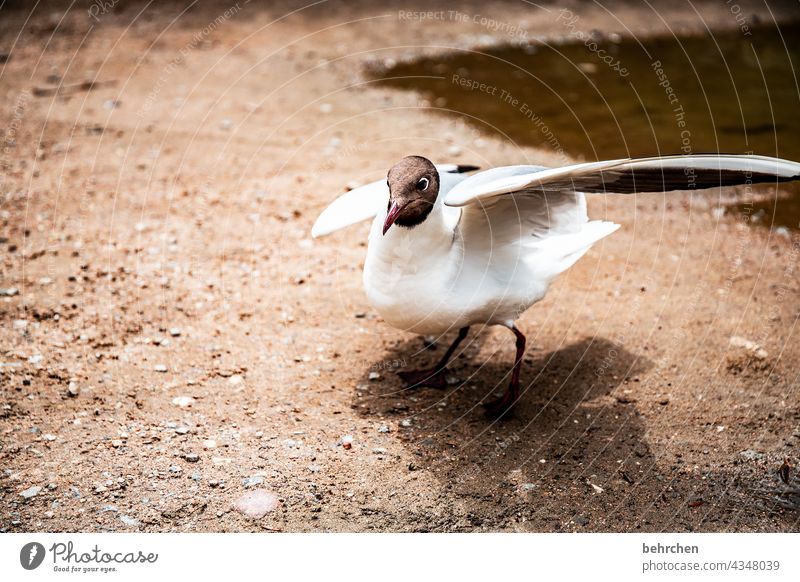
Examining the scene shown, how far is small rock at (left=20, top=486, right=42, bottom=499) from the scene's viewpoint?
361 centimetres

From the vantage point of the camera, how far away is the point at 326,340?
5.00 metres

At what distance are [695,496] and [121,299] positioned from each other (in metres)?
3.76

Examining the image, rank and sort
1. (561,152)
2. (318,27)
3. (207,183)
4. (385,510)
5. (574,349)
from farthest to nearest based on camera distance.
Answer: (318,27) → (561,152) → (207,183) → (574,349) → (385,510)

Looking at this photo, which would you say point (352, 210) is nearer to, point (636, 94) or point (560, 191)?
point (560, 191)

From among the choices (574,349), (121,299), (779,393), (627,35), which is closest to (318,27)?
(627,35)

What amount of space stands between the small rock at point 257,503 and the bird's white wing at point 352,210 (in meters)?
1.52

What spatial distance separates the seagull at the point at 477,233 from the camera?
11.8ft

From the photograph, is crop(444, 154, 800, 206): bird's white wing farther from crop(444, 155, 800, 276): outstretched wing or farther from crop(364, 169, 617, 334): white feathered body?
crop(364, 169, 617, 334): white feathered body

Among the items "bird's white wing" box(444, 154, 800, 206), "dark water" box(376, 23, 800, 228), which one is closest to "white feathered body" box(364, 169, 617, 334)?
"bird's white wing" box(444, 154, 800, 206)

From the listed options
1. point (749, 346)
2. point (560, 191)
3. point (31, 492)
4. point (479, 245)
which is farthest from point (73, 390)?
point (749, 346)

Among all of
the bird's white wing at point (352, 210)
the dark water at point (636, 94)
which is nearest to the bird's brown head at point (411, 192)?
the bird's white wing at point (352, 210)

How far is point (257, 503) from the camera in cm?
368

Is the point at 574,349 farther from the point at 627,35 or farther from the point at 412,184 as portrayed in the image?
the point at 627,35

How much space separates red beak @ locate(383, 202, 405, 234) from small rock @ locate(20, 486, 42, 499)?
6.73 feet
